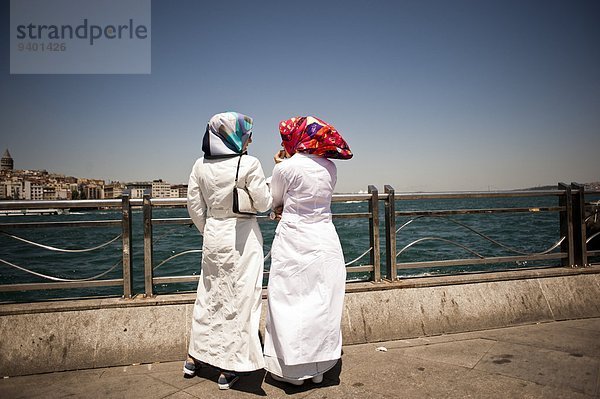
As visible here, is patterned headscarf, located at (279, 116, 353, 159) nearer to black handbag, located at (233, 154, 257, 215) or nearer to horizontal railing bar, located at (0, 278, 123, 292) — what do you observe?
black handbag, located at (233, 154, 257, 215)

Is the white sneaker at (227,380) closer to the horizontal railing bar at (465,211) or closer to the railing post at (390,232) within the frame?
the railing post at (390,232)

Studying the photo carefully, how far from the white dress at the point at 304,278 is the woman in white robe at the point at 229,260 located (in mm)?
149

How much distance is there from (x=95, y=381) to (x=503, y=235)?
3154 centimetres

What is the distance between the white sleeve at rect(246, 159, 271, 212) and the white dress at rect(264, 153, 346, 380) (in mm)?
128

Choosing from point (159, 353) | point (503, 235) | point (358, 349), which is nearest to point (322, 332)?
point (358, 349)

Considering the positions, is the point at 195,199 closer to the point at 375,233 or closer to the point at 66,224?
the point at 66,224

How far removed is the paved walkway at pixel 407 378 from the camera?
2.96 meters

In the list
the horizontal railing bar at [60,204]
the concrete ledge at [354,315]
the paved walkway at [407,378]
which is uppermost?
the horizontal railing bar at [60,204]

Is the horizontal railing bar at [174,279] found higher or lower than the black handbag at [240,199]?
lower

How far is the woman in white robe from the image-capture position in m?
3.17

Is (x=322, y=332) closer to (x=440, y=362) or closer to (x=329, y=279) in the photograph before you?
(x=329, y=279)

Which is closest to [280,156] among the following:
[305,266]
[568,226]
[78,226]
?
[305,266]

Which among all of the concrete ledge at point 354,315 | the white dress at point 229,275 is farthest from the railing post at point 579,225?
the white dress at point 229,275

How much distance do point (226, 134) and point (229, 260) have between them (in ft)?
3.24
